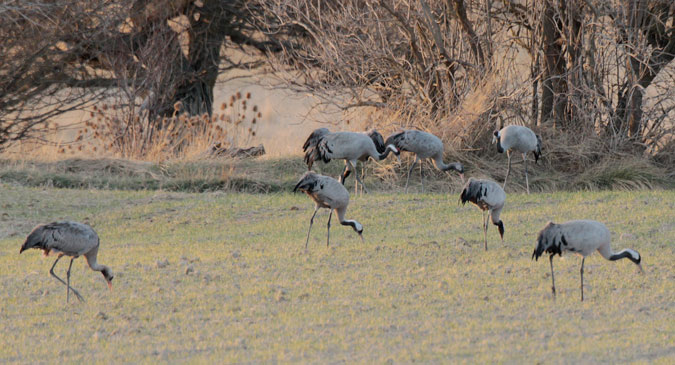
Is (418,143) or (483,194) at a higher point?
(418,143)

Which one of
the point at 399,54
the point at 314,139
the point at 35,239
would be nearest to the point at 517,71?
the point at 399,54

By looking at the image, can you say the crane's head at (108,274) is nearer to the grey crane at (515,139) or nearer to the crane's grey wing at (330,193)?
the crane's grey wing at (330,193)

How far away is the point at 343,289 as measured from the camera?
8055 millimetres

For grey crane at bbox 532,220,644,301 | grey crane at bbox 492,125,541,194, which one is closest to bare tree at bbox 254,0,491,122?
grey crane at bbox 492,125,541,194

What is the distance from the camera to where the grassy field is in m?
6.20

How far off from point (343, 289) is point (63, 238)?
2.41 metres

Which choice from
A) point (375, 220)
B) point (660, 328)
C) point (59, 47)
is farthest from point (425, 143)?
point (59, 47)

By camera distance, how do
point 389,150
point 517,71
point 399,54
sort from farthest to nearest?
point 399,54, point 517,71, point 389,150

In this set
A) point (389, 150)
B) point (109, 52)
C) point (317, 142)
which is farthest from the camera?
point (109, 52)

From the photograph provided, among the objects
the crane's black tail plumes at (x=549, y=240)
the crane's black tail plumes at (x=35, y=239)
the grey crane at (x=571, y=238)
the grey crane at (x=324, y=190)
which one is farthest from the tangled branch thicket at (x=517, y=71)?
the crane's black tail plumes at (x=35, y=239)

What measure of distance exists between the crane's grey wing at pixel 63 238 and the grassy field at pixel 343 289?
18.4 inches

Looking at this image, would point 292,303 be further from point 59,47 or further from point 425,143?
point 59,47

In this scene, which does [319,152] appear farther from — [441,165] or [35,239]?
[35,239]

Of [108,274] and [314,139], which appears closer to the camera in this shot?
[108,274]
